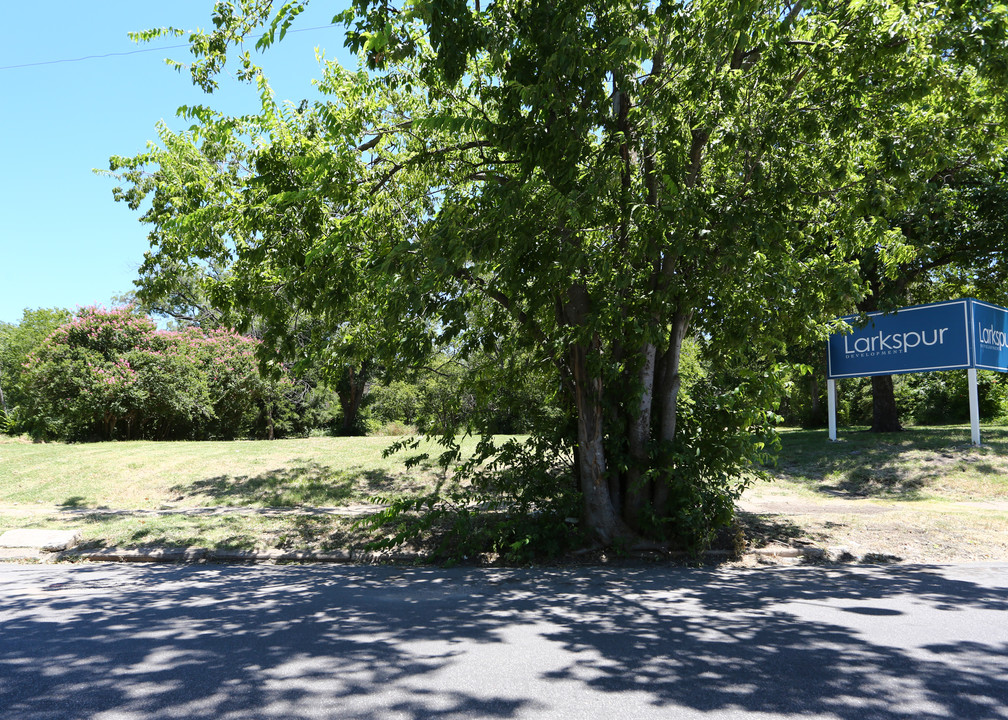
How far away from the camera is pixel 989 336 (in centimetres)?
1526

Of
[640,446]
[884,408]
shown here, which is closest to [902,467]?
[884,408]

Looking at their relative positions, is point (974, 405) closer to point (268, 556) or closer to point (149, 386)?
point (268, 556)

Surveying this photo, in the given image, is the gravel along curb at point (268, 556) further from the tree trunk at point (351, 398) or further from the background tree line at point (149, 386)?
the tree trunk at point (351, 398)

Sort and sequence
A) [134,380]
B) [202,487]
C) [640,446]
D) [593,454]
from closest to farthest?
[593,454]
[640,446]
[202,487]
[134,380]

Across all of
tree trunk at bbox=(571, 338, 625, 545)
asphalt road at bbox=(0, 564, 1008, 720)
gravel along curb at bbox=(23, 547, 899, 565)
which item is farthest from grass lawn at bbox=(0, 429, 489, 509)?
asphalt road at bbox=(0, 564, 1008, 720)

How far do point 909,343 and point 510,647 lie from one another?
577 inches

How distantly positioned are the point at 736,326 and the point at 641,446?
202 cm

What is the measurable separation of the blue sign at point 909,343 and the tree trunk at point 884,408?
8.97 feet

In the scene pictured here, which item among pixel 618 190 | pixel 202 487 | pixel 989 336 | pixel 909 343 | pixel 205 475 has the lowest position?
pixel 202 487

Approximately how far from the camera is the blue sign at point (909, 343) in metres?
15.0

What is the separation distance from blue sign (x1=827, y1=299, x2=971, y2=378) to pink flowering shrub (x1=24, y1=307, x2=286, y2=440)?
18.2m

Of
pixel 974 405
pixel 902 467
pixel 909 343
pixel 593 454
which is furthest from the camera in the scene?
pixel 909 343

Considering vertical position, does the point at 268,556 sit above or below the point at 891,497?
below

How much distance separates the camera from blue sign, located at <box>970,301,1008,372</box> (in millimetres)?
14852
